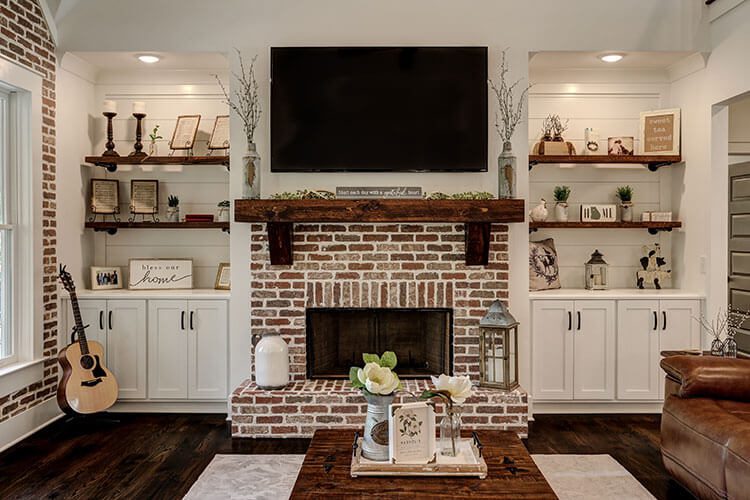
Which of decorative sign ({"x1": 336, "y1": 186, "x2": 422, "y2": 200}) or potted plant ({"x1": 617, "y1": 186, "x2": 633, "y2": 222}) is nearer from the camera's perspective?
decorative sign ({"x1": 336, "y1": 186, "x2": 422, "y2": 200})

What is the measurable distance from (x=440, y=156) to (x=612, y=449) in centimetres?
217

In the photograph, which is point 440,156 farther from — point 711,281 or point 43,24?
point 43,24

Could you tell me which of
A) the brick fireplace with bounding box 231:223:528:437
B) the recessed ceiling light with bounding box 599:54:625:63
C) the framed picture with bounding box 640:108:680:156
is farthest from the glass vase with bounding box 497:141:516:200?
the framed picture with bounding box 640:108:680:156

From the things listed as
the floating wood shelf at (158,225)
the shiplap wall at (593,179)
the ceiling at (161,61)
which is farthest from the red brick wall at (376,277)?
the ceiling at (161,61)

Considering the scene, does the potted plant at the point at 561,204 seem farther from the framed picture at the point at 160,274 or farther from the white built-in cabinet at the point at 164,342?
the framed picture at the point at 160,274

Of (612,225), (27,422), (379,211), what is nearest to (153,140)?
(379,211)

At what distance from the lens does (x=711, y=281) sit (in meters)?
4.54

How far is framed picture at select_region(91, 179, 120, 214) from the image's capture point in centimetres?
496

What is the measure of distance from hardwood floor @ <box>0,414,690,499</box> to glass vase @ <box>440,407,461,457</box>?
131 centimetres

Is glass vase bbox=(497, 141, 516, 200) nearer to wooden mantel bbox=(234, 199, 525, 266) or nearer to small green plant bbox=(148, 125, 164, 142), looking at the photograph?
wooden mantel bbox=(234, 199, 525, 266)

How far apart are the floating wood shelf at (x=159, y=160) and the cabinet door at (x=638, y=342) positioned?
10.2ft

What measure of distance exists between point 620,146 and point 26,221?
4287 millimetres

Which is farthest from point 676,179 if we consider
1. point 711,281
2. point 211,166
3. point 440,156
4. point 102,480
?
point 102,480

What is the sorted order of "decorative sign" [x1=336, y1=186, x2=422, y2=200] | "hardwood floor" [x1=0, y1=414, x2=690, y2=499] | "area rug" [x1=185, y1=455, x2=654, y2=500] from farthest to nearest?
"decorative sign" [x1=336, y1=186, x2=422, y2=200] → "hardwood floor" [x1=0, y1=414, x2=690, y2=499] → "area rug" [x1=185, y1=455, x2=654, y2=500]
